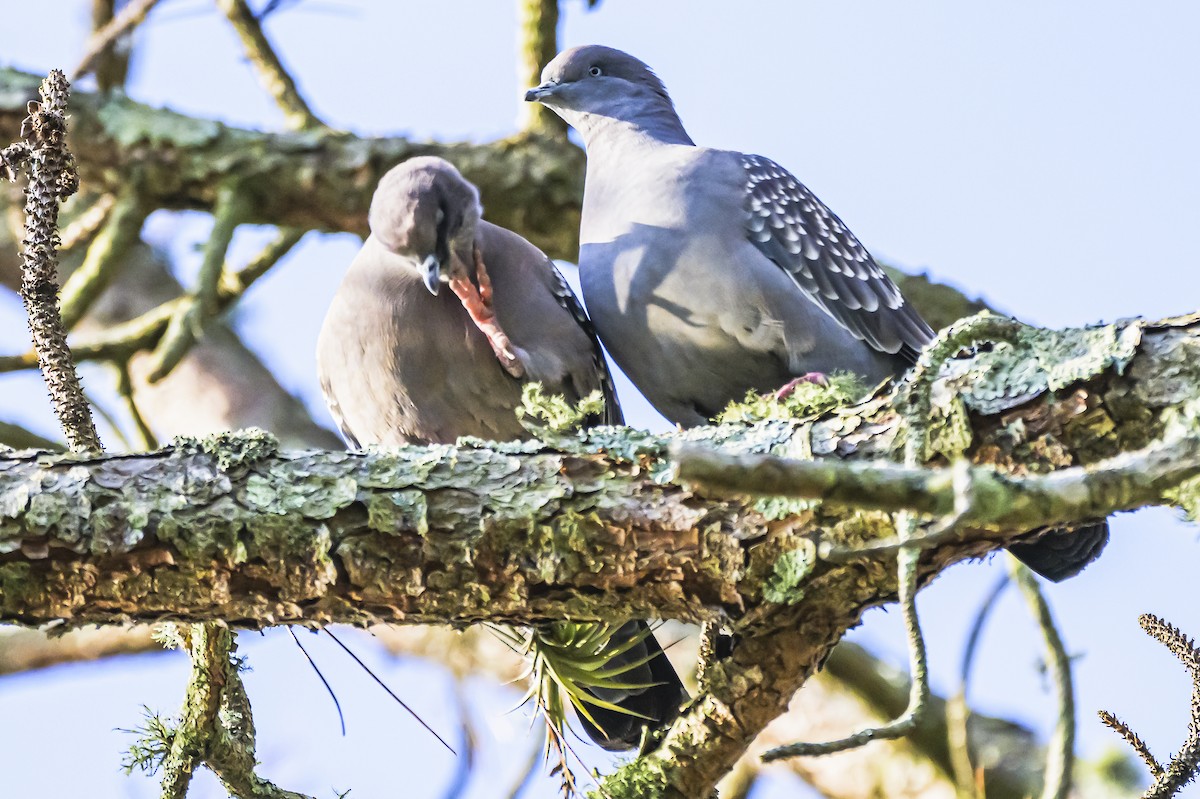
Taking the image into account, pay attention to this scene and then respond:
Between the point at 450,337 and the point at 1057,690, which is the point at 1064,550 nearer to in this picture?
the point at 1057,690

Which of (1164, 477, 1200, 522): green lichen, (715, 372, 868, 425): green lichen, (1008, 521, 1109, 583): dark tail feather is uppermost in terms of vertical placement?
(715, 372, 868, 425): green lichen

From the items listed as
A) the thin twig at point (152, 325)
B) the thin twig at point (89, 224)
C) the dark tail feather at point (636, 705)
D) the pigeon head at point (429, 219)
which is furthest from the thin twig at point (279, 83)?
the dark tail feather at point (636, 705)

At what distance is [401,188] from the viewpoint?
3912mm

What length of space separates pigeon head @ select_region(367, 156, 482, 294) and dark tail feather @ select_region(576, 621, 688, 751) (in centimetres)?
118

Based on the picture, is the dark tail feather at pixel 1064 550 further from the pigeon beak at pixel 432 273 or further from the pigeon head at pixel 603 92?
the pigeon head at pixel 603 92

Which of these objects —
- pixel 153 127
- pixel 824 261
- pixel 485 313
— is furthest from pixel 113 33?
pixel 824 261

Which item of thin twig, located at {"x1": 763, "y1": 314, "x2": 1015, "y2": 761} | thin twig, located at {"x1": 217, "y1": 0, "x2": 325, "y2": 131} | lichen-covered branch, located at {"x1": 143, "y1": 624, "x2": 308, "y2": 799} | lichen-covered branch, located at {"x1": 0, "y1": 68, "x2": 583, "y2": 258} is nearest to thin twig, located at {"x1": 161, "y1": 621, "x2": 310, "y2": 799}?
lichen-covered branch, located at {"x1": 143, "y1": 624, "x2": 308, "y2": 799}

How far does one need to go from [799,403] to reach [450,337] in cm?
120

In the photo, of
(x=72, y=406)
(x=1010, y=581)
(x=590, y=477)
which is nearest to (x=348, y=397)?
(x=72, y=406)

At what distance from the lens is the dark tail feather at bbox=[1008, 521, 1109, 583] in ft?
10.5

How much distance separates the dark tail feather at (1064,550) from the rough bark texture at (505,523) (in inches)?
22.5

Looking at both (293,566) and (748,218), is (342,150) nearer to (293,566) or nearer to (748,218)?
(748,218)

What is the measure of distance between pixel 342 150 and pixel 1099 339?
3685 mm

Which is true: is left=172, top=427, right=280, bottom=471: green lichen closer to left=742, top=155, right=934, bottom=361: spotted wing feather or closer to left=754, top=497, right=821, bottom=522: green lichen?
left=754, top=497, right=821, bottom=522: green lichen
